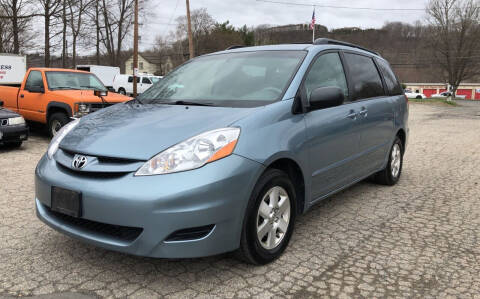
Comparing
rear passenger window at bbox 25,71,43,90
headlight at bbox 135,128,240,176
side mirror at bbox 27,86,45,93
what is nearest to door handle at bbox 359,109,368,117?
headlight at bbox 135,128,240,176

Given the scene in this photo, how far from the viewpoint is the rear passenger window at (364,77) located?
4195mm

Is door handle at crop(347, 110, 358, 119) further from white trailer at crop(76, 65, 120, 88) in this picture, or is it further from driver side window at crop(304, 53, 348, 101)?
white trailer at crop(76, 65, 120, 88)

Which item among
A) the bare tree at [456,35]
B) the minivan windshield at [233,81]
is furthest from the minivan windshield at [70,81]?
the bare tree at [456,35]

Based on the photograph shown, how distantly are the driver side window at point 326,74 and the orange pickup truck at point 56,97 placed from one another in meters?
5.23

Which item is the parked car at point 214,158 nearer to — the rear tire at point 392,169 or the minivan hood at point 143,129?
the minivan hood at point 143,129

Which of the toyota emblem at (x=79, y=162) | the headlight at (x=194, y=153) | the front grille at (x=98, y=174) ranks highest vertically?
the headlight at (x=194, y=153)

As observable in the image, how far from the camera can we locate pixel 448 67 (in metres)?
45.4

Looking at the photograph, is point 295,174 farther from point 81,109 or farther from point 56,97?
point 56,97

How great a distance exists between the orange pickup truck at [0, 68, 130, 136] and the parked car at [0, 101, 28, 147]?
2.75 ft

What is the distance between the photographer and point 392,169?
5285mm

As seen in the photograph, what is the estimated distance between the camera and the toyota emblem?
8.50 feet

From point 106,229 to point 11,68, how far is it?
19599mm

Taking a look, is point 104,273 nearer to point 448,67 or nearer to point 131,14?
point 131,14

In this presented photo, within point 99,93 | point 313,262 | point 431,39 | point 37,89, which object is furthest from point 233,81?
point 431,39
